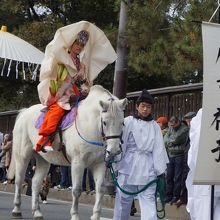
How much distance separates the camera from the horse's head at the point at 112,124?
906 centimetres

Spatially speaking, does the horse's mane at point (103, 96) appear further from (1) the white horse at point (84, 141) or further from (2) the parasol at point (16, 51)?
(2) the parasol at point (16, 51)

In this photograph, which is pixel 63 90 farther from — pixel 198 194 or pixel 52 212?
pixel 198 194

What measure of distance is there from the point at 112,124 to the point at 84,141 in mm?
930

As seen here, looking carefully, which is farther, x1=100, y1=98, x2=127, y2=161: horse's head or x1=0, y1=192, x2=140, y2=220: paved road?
x1=0, y1=192, x2=140, y2=220: paved road

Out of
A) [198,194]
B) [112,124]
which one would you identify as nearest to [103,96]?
[112,124]

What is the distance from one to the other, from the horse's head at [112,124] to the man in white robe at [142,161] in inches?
20.1

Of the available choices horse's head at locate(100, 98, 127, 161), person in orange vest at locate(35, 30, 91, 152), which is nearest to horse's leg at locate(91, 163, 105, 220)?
Result: horse's head at locate(100, 98, 127, 161)

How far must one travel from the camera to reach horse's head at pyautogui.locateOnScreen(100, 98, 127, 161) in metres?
9.06

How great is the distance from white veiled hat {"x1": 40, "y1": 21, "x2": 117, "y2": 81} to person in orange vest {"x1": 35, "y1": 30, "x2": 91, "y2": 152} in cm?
8

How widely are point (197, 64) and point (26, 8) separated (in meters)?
13.1

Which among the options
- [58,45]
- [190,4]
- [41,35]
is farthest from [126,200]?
[41,35]

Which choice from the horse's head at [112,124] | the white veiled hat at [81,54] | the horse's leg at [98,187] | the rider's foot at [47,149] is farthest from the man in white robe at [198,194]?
the white veiled hat at [81,54]

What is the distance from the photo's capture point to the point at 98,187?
32.5 ft

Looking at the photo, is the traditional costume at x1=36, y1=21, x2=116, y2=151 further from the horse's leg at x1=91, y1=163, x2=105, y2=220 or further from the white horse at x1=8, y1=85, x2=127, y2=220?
the horse's leg at x1=91, y1=163, x2=105, y2=220
